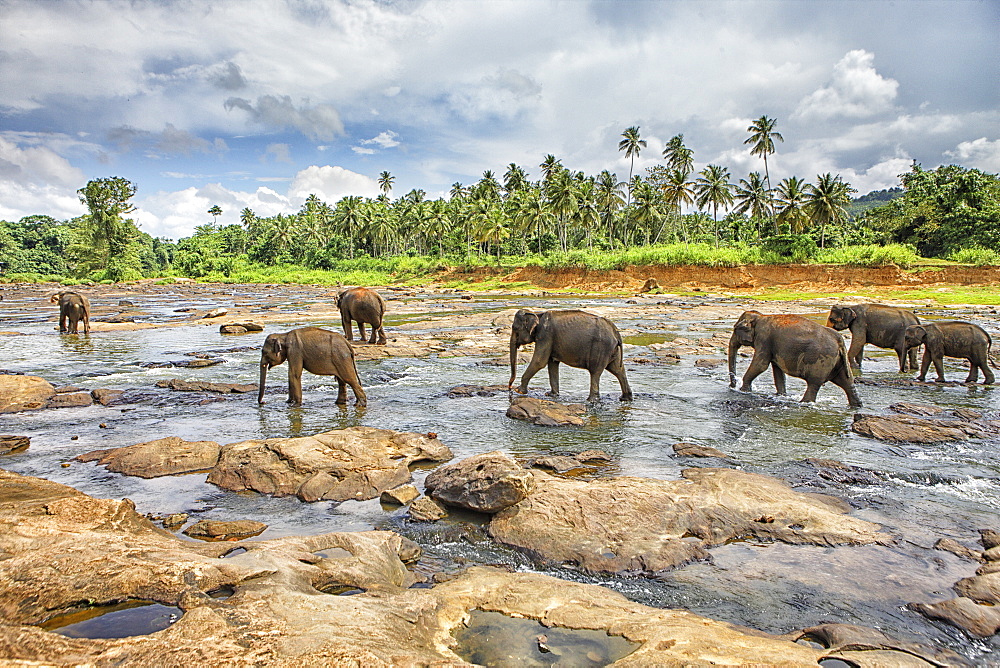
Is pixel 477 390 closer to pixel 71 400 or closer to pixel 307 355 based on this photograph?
pixel 307 355

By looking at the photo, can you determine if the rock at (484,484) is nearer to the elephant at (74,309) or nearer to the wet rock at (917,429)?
the wet rock at (917,429)

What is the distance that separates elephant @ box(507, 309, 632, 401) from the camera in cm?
1320

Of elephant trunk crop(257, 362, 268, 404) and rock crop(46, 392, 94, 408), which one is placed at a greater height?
elephant trunk crop(257, 362, 268, 404)

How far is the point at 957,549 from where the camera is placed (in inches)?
245

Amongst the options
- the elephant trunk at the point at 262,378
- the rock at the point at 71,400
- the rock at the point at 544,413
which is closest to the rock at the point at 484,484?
the rock at the point at 544,413

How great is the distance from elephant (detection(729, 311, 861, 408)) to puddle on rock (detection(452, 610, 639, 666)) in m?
10.1

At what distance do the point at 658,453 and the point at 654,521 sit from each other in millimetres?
3283

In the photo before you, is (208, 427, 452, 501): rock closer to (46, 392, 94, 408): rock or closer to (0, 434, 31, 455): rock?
(0, 434, 31, 455): rock

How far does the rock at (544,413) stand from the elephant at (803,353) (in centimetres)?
454

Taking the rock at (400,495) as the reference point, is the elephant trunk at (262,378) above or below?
above

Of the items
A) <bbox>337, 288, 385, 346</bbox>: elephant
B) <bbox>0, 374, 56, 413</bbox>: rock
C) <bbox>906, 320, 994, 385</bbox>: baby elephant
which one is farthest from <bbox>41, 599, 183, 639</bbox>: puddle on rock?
<bbox>906, 320, 994, 385</bbox>: baby elephant

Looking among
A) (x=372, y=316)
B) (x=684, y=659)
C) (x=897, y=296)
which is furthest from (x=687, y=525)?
(x=897, y=296)

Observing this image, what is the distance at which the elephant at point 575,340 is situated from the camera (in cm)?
1320

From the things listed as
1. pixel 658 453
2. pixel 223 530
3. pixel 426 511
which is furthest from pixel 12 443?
pixel 658 453
